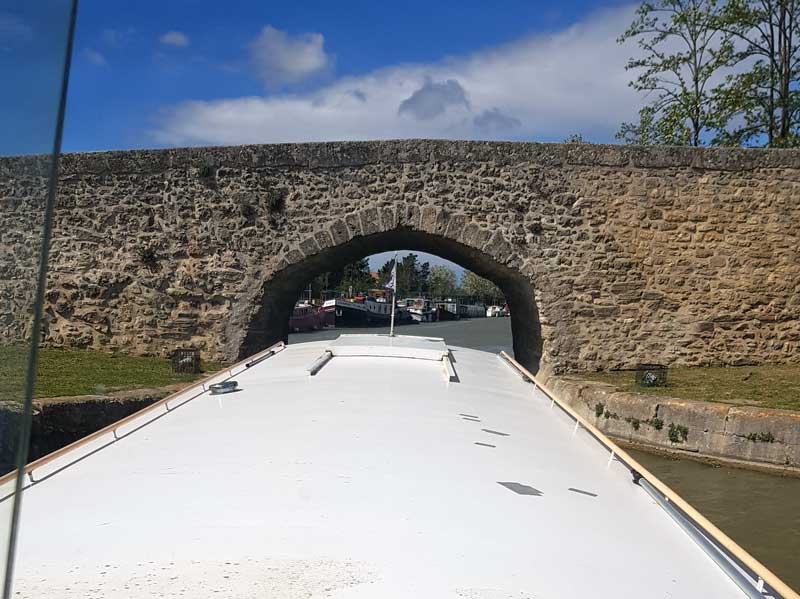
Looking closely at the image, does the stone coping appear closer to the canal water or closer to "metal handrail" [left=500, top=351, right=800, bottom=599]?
the canal water

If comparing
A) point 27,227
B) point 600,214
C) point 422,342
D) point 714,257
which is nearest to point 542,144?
point 600,214

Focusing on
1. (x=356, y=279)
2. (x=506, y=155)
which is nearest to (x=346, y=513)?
(x=506, y=155)

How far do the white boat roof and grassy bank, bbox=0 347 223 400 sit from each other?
4702 mm

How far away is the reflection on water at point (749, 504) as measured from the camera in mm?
5473

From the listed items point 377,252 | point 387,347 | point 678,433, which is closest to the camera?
point 387,347

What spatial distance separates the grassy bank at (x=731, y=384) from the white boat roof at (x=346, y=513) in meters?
5.39

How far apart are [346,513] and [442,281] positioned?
8439 centimetres

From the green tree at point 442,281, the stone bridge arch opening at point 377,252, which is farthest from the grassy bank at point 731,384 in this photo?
the green tree at point 442,281

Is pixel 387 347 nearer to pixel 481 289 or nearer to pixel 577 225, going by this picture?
pixel 577 225

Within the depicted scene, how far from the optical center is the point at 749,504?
6.63 meters

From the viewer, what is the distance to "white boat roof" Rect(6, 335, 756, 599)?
1.80 metres

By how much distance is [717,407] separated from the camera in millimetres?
7867

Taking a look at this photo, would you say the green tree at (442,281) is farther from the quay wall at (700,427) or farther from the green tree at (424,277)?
the quay wall at (700,427)

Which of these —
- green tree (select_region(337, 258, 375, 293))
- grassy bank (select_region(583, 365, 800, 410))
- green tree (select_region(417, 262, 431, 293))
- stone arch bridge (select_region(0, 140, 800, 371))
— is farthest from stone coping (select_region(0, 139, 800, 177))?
green tree (select_region(417, 262, 431, 293))
